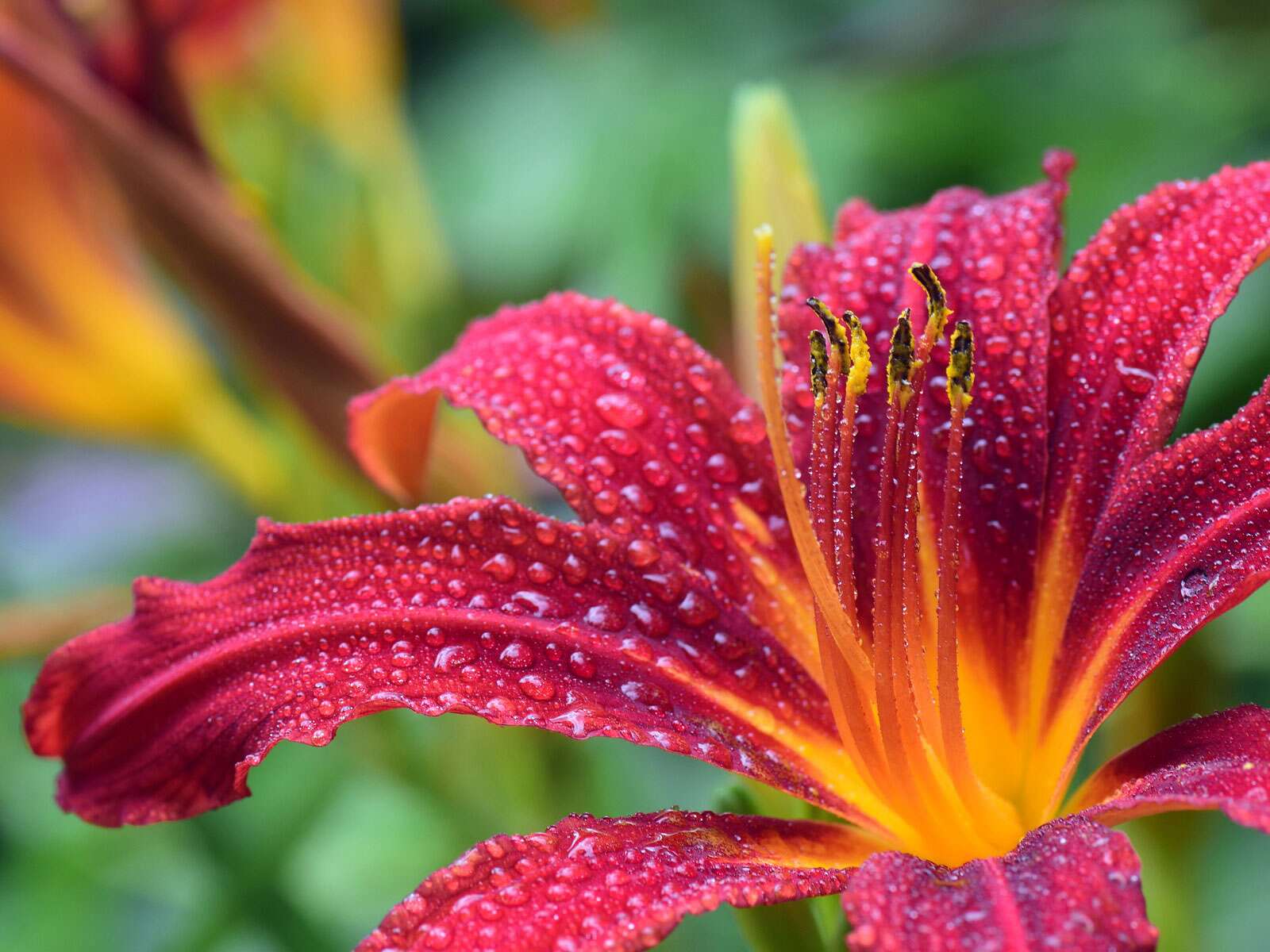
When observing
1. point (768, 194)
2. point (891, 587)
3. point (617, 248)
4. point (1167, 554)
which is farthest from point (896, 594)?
point (617, 248)

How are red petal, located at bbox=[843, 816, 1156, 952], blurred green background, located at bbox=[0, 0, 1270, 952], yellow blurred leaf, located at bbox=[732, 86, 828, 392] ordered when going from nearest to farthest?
red petal, located at bbox=[843, 816, 1156, 952] < yellow blurred leaf, located at bbox=[732, 86, 828, 392] < blurred green background, located at bbox=[0, 0, 1270, 952]

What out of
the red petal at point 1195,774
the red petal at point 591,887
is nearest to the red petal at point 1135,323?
the red petal at point 1195,774

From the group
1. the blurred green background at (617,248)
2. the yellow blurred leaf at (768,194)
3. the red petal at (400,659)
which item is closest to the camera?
the red petal at (400,659)

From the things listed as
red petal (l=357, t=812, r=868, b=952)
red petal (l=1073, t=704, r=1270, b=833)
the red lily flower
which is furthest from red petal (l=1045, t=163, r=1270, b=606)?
red petal (l=357, t=812, r=868, b=952)

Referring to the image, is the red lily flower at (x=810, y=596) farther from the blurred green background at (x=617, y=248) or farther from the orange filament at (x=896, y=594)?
the blurred green background at (x=617, y=248)

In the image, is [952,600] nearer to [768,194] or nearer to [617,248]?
[768,194]

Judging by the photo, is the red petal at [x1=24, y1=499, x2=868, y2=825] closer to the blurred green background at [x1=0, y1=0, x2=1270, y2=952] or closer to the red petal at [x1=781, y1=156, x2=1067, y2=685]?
the red petal at [x1=781, y1=156, x2=1067, y2=685]

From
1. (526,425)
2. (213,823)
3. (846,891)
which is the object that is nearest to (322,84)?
(213,823)

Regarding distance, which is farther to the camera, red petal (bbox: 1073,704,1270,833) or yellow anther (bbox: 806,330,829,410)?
yellow anther (bbox: 806,330,829,410)
